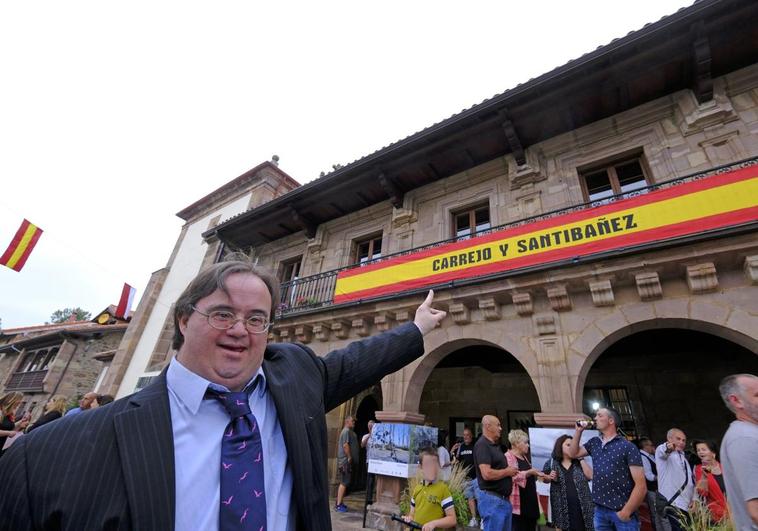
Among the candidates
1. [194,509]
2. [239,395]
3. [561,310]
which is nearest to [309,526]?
[194,509]

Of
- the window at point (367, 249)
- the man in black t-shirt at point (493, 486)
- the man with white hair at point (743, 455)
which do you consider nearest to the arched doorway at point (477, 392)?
the window at point (367, 249)

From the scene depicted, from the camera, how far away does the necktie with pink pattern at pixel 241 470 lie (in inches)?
36.4

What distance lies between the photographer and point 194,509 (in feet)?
2.99

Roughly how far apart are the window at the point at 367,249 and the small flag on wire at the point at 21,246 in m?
8.81

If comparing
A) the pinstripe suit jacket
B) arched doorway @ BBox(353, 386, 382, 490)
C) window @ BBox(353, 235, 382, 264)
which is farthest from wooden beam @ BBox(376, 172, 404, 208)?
the pinstripe suit jacket

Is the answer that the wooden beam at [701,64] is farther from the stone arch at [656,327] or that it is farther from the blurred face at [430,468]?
the blurred face at [430,468]

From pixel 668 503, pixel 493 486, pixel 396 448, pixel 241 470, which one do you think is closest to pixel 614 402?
pixel 668 503

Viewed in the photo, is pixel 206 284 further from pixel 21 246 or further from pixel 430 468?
pixel 21 246

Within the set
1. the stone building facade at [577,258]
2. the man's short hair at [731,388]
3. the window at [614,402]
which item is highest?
the stone building facade at [577,258]

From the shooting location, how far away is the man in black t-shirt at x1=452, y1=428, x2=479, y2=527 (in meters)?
5.15

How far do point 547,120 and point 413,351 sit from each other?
7.68 m

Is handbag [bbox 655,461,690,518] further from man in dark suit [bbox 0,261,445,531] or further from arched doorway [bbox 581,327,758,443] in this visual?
man in dark suit [bbox 0,261,445,531]

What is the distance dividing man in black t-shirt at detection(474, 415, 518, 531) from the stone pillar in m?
2.35

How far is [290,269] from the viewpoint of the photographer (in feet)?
39.1
